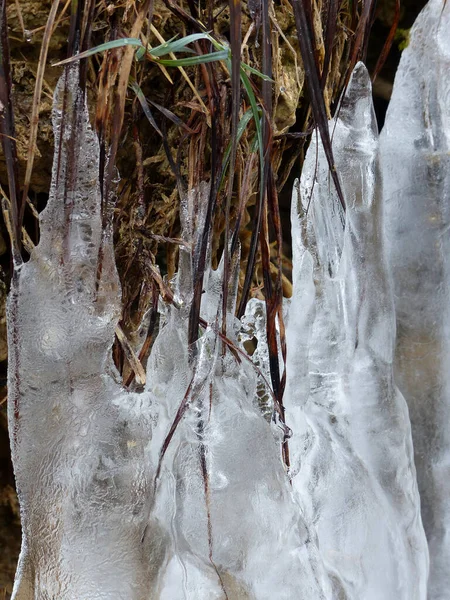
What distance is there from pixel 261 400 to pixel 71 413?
Result: 0.78ft

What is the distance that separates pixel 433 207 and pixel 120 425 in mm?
489

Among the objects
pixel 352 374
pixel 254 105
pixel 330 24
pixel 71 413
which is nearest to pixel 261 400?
pixel 352 374

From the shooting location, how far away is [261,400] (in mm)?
825

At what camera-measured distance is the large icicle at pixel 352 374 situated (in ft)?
2.70

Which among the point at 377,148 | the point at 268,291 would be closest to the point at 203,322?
the point at 268,291

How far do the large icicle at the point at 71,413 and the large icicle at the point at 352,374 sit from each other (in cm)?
24

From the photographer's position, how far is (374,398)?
84 centimetres

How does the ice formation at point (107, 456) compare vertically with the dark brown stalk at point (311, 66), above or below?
below

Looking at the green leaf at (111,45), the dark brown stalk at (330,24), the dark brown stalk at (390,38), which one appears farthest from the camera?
the dark brown stalk at (390,38)

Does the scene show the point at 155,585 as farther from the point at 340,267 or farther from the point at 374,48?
the point at 374,48

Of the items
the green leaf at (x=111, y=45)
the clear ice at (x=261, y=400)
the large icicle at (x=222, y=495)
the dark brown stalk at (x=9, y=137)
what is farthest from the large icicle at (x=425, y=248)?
the dark brown stalk at (x=9, y=137)

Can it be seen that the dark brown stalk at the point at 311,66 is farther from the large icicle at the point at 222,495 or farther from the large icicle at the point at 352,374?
the large icicle at the point at 222,495

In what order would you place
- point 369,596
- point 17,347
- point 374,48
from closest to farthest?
point 17,347 → point 369,596 → point 374,48

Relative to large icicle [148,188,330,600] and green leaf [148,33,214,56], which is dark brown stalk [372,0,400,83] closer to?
green leaf [148,33,214,56]
